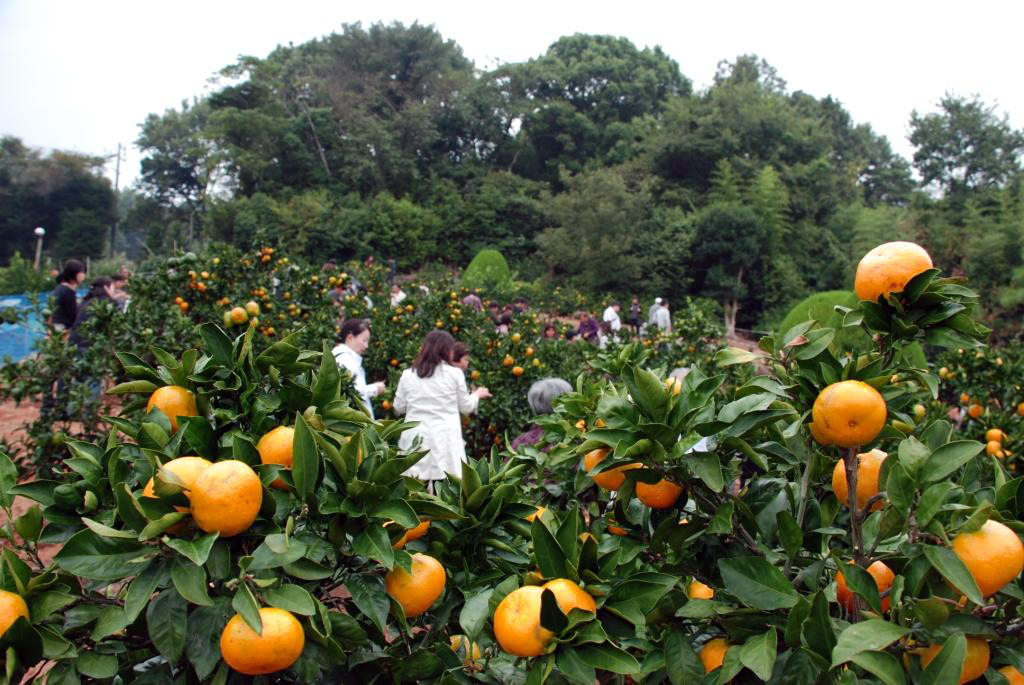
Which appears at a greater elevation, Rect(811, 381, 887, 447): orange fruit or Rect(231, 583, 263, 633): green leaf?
Rect(811, 381, 887, 447): orange fruit

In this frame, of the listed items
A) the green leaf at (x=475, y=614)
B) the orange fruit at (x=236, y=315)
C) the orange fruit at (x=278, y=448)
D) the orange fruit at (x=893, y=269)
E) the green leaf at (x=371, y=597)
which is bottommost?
the green leaf at (x=475, y=614)

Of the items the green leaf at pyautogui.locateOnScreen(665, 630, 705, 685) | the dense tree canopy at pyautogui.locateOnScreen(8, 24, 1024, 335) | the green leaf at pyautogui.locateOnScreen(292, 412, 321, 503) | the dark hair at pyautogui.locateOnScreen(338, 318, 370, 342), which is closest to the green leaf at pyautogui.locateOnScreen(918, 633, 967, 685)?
the green leaf at pyautogui.locateOnScreen(665, 630, 705, 685)

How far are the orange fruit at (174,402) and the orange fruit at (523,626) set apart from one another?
517 millimetres

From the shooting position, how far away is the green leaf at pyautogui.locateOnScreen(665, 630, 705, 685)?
832 millimetres

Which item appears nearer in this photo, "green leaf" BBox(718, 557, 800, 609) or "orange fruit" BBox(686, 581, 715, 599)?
"green leaf" BBox(718, 557, 800, 609)

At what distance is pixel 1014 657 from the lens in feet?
2.52

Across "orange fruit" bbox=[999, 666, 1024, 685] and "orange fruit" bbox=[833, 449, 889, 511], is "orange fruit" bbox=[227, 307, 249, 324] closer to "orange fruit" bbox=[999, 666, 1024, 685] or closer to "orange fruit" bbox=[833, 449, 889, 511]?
"orange fruit" bbox=[833, 449, 889, 511]

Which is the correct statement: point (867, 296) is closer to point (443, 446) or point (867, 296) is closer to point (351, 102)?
point (443, 446)

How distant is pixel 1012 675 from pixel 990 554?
7.3 inches

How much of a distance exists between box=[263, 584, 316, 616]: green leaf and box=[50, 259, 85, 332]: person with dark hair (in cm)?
399

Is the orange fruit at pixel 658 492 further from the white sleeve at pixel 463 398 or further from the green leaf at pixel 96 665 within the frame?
the white sleeve at pixel 463 398

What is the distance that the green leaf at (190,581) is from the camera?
72 cm

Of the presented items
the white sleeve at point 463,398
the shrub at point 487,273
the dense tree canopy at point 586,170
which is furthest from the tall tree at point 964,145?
the white sleeve at point 463,398

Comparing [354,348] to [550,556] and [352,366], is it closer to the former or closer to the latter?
[352,366]
